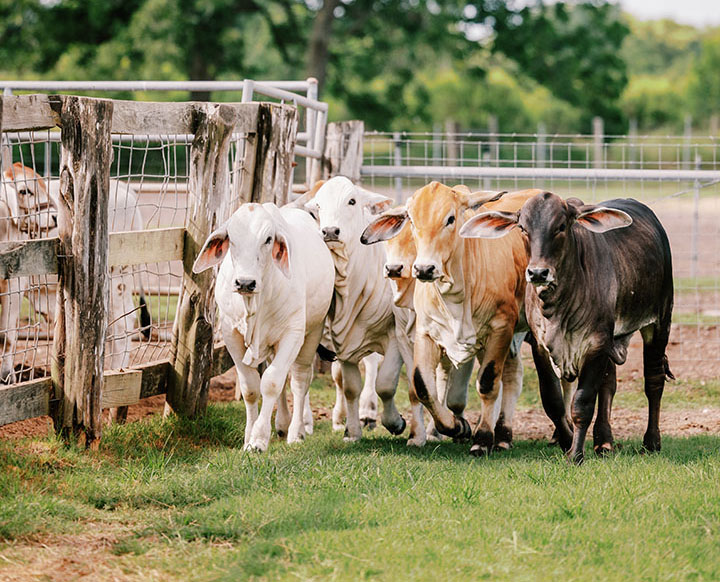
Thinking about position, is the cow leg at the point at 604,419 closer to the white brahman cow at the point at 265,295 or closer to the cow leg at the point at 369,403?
the white brahman cow at the point at 265,295

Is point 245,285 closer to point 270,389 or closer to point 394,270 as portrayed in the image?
point 270,389

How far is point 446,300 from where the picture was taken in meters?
6.86

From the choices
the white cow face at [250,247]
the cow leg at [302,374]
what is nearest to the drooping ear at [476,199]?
the white cow face at [250,247]

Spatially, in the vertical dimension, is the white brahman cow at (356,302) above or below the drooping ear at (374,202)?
below

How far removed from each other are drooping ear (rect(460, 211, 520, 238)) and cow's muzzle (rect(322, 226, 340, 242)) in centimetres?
116

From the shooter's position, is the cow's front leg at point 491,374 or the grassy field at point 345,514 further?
the cow's front leg at point 491,374

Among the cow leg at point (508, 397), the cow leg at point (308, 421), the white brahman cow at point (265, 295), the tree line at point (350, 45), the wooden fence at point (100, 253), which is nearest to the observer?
the wooden fence at point (100, 253)

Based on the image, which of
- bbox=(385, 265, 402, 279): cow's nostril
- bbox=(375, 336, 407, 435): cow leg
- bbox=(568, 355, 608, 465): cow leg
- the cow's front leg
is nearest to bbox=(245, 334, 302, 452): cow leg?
bbox=(385, 265, 402, 279): cow's nostril

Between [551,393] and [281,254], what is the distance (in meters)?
1.96

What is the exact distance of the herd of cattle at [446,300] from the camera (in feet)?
21.4

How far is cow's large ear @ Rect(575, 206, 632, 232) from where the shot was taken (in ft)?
21.3

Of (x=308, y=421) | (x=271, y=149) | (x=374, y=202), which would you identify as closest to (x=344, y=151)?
(x=271, y=149)

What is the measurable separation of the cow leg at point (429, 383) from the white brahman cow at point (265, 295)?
2.49 feet

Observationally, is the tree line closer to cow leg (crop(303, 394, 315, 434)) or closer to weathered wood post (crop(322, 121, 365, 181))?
weathered wood post (crop(322, 121, 365, 181))
